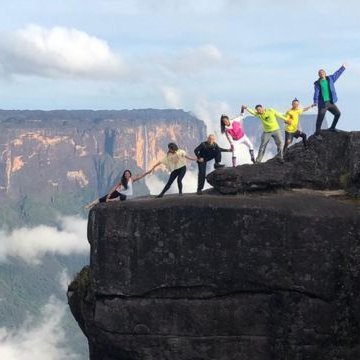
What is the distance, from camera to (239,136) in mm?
23266

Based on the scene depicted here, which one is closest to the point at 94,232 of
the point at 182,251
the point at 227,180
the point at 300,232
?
the point at 182,251

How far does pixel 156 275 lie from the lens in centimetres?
1989

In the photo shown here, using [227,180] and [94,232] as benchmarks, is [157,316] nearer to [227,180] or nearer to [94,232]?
[94,232]

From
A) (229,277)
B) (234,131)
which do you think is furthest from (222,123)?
(229,277)

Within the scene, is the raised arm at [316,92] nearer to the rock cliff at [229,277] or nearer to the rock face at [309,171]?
the rock face at [309,171]

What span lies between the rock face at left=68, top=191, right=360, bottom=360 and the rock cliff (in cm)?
3

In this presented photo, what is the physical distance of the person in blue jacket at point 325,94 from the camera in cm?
2283

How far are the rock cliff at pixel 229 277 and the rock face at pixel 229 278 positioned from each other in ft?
0.10

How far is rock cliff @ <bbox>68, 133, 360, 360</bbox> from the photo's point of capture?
1911 centimetres

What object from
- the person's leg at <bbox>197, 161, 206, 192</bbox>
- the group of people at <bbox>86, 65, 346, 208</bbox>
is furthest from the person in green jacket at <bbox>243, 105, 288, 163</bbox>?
the person's leg at <bbox>197, 161, 206, 192</bbox>

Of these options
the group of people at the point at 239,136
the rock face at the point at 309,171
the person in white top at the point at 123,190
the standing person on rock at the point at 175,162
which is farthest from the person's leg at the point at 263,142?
the person in white top at the point at 123,190

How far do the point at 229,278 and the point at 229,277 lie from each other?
1.2 inches

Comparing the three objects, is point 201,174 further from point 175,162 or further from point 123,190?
point 123,190

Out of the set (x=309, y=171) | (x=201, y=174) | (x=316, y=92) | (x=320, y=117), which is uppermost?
(x=316, y=92)
